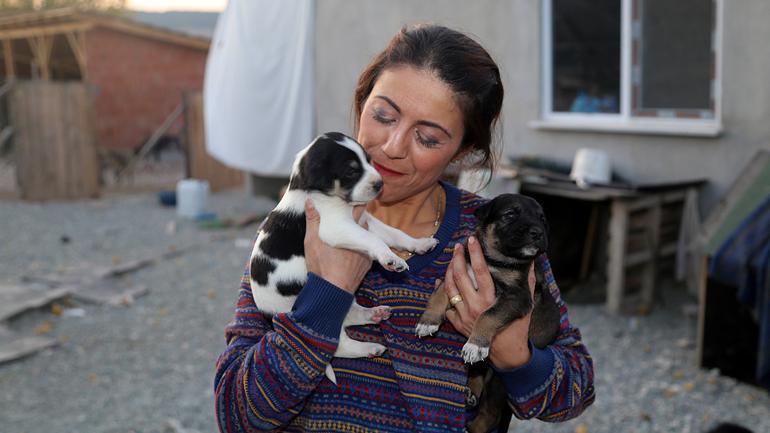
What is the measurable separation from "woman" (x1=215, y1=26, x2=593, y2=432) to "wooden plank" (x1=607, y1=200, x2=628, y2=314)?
505 centimetres

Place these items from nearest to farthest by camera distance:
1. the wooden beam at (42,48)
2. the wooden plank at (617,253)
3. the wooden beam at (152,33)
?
the wooden plank at (617,253) → the wooden beam at (152,33) → the wooden beam at (42,48)

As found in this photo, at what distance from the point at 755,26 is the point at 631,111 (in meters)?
1.70

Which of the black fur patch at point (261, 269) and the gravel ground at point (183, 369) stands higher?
the black fur patch at point (261, 269)

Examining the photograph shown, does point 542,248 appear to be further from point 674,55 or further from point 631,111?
point 674,55

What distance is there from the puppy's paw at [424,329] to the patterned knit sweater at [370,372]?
20 mm

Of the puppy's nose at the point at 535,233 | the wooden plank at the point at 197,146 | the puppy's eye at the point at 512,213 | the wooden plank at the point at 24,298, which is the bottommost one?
the wooden plank at the point at 24,298

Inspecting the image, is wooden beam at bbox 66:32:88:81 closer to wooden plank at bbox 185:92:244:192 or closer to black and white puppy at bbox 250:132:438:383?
wooden plank at bbox 185:92:244:192

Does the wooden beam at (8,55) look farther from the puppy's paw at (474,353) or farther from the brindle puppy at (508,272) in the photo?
the puppy's paw at (474,353)

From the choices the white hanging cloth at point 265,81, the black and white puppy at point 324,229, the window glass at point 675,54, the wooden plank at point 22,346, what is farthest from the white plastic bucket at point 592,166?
the white hanging cloth at point 265,81

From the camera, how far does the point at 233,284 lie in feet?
30.7

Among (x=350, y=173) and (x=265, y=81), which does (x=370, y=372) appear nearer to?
(x=350, y=173)

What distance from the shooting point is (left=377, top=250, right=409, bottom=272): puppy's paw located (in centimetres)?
236

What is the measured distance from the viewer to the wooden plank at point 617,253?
24.2 feet

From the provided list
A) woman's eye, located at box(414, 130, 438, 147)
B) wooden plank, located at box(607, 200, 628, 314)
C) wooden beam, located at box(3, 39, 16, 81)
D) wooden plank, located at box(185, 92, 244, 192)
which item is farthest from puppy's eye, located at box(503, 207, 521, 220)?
wooden beam, located at box(3, 39, 16, 81)
